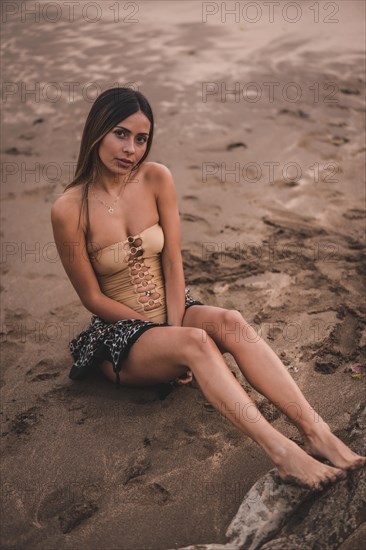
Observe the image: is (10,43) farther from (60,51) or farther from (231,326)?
(231,326)

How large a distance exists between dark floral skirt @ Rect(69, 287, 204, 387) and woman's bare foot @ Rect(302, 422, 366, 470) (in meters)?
0.87

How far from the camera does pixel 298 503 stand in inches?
92.0

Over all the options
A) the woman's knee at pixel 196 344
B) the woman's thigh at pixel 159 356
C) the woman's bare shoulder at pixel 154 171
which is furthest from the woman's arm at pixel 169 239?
the woman's knee at pixel 196 344

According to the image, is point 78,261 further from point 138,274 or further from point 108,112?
point 108,112

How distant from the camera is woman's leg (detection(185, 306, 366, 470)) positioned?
8.01 ft

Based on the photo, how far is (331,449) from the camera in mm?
2436

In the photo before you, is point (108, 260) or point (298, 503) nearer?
point (298, 503)

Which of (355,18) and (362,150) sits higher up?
(355,18)

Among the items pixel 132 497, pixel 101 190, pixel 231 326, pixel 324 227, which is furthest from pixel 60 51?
pixel 132 497

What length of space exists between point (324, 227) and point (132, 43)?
4366 millimetres

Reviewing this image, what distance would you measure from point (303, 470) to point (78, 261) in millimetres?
1413

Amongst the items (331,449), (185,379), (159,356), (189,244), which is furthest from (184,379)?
(189,244)

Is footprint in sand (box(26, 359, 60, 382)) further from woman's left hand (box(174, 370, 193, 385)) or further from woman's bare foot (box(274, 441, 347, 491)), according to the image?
woman's bare foot (box(274, 441, 347, 491))

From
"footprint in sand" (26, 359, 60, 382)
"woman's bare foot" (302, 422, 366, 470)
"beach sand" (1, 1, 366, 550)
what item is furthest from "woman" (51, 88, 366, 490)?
"beach sand" (1, 1, 366, 550)
